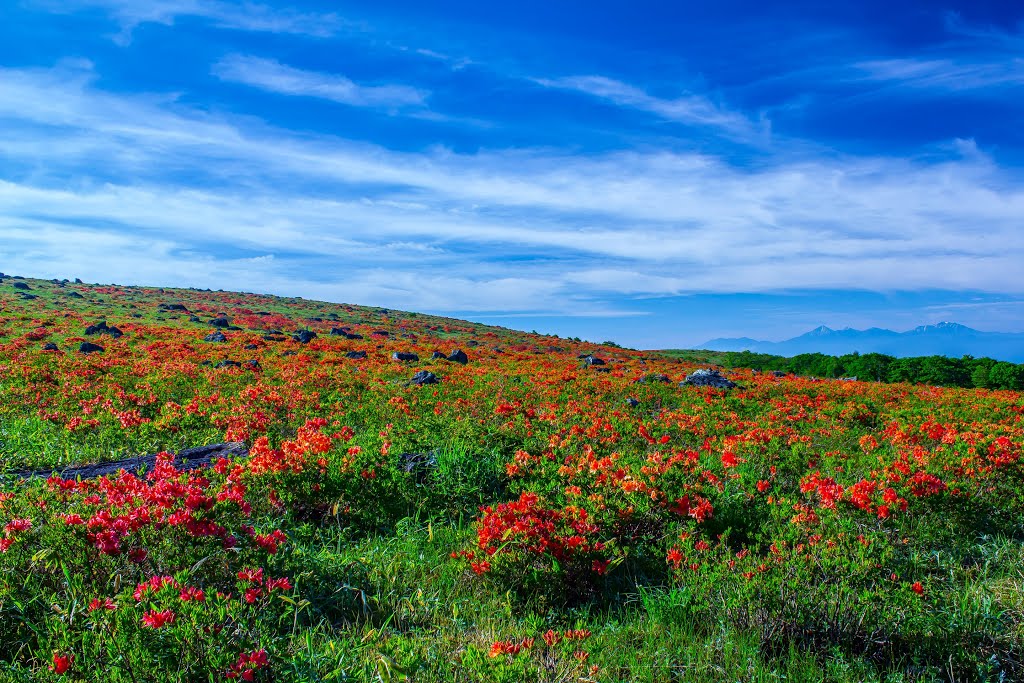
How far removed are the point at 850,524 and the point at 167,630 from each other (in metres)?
5.97

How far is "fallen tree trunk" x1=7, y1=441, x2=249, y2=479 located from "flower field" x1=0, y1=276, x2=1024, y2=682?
10.5 inches

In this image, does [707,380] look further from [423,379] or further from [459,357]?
[459,357]

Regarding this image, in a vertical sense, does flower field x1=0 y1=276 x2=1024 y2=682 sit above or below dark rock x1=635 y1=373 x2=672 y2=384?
below

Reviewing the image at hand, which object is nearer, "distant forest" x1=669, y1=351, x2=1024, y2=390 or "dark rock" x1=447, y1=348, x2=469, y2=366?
"dark rock" x1=447, y1=348, x2=469, y2=366

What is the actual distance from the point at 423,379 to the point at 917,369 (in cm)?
2829

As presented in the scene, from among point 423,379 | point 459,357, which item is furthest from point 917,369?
point 423,379

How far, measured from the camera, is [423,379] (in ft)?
60.4

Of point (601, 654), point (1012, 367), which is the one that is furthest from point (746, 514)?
point (1012, 367)

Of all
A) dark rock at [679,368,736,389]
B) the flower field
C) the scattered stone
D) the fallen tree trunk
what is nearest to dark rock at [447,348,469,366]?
dark rock at [679,368,736,389]

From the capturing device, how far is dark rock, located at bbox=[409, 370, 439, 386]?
18156 mm

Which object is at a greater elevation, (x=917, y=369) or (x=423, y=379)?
(x=917, y=369)

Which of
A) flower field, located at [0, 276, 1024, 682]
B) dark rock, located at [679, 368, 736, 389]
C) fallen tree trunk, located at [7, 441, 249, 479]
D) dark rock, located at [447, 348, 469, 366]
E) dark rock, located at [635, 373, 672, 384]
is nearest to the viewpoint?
flower field, located at [0, 276, 1024, 682]

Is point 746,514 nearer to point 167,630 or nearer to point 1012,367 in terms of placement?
point 167,630

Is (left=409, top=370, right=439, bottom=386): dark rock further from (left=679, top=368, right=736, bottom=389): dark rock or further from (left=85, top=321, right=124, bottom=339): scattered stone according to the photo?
(left=85, top=321, right=124, bottom=339): scattered stone
